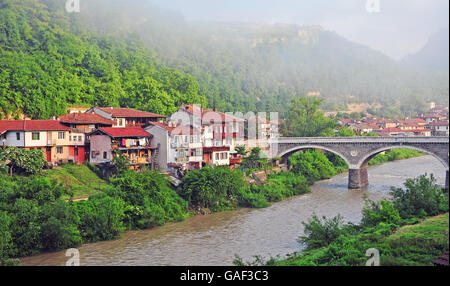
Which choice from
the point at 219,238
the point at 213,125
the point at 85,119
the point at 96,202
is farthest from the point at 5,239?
the point at 213,125

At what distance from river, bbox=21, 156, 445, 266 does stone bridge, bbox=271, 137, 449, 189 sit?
4.41 m

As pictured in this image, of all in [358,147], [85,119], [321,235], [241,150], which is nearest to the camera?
[321,235]

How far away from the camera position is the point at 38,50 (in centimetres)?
4919

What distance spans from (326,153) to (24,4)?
145 feet

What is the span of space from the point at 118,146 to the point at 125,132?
3.79ft

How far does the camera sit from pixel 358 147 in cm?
3797

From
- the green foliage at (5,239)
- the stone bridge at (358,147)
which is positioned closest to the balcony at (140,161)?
the green foliage at (5,239)

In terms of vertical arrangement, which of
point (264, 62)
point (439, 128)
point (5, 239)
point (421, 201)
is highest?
point (264, 62)

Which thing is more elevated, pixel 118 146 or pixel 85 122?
pixel 85 122

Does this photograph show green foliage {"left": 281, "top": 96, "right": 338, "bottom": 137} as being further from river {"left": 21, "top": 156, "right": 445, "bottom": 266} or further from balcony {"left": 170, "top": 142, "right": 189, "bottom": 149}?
balcony {"left": 170, "top": 142, "right": 189, "bottom": 149}

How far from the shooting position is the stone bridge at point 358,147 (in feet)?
110

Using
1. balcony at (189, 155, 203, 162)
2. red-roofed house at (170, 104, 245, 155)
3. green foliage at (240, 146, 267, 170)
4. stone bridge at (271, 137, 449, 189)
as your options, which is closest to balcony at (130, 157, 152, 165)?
balcony at (189, 155, 203, 162)

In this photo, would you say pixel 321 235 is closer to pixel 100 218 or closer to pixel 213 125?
pixel 100 218
